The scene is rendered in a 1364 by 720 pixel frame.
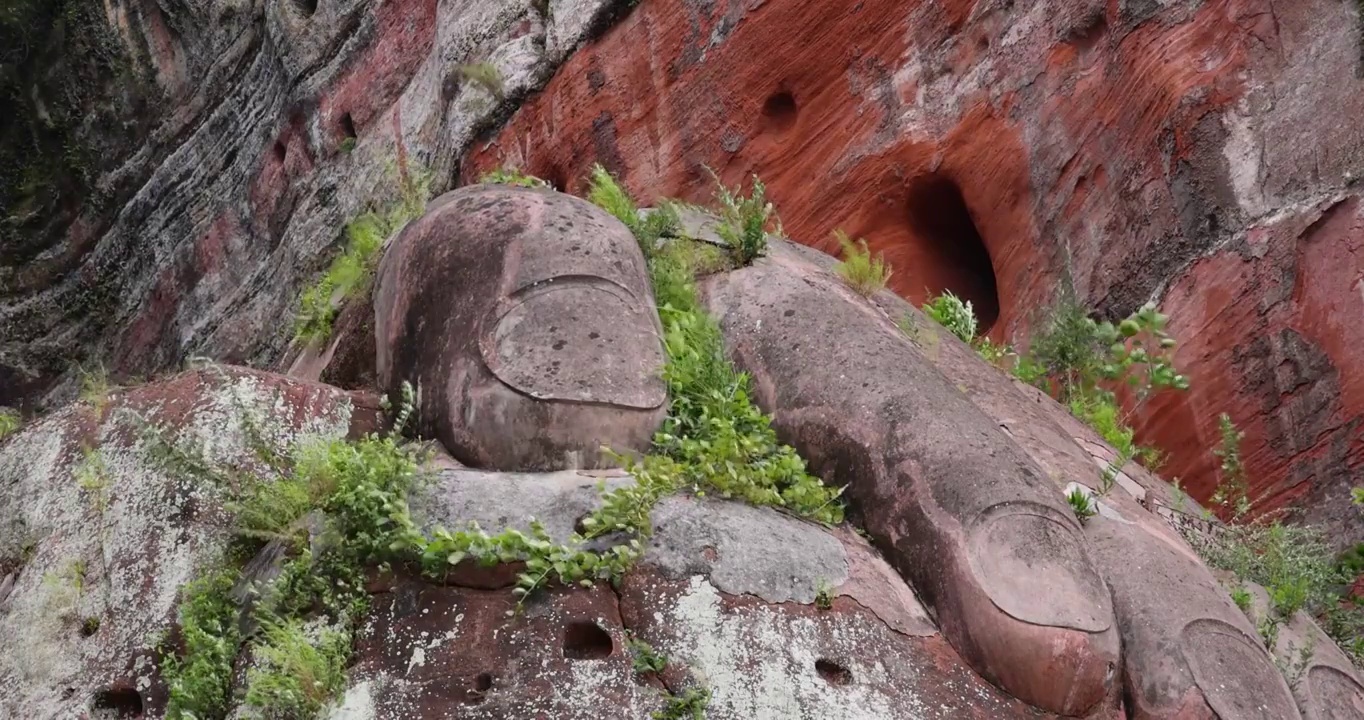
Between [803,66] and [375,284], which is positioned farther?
[803,66]

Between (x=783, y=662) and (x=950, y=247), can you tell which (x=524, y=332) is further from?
(x=950, y=247)

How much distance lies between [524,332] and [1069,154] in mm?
6723

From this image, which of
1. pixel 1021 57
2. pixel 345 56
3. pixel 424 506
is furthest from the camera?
pixel 345 56

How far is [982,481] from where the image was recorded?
214 inches

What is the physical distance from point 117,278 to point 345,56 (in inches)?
209

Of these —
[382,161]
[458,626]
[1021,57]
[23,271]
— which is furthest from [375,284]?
[23,271]

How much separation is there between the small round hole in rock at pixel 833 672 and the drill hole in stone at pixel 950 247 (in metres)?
7.70

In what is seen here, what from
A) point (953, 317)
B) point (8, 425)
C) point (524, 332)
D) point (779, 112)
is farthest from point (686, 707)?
point (779, 112)

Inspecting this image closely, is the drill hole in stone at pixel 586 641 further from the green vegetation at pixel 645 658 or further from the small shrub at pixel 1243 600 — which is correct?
the small shrub at pixel 1243 600

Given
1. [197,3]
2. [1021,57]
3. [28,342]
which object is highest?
[1021,57]

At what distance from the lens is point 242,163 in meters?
19.3

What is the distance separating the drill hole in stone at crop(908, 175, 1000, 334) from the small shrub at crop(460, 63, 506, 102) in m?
4.40

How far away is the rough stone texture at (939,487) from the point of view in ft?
16.4

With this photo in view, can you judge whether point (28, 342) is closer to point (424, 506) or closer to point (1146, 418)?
point (1146, 418)
